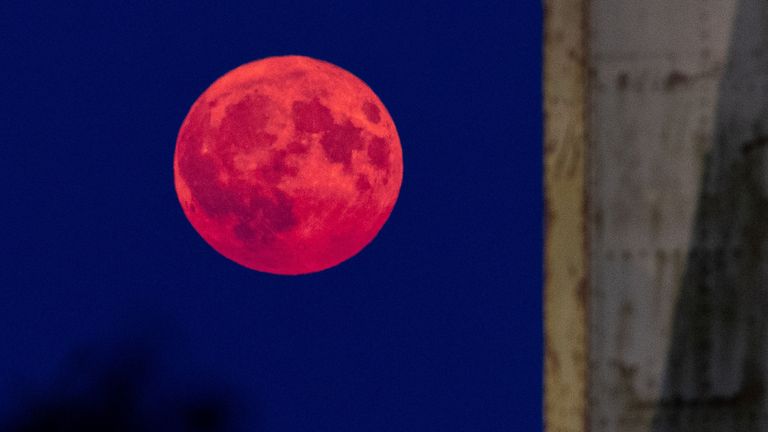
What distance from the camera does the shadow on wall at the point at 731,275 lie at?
2.91 metres

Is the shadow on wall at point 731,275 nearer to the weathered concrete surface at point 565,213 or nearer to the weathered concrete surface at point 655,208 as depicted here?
the weathered concrete surface at point 655,208

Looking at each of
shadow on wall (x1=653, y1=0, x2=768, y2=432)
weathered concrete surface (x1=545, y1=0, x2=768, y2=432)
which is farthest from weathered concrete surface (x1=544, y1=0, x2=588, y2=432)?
shadow on wall (x1=653, y1=0, x2=768, y2=432)

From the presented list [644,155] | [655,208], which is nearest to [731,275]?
[655,208]

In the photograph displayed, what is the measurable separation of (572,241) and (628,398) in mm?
575

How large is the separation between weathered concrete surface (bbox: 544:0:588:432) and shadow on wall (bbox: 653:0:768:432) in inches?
12.4

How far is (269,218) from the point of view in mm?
8680

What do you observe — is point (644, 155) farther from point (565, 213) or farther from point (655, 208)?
point (565, 213)

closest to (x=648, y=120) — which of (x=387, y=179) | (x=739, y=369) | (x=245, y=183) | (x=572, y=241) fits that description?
(x=572, y=241)

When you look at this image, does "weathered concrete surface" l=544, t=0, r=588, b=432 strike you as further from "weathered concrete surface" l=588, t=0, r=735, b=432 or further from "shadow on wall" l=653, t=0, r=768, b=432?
"shadow on wall" l=653, t=0, r=768, b=432

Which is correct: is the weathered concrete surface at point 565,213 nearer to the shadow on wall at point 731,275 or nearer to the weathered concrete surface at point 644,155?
the weathered concrete surface at point 644,155

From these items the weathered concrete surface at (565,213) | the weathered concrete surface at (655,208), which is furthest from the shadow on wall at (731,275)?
the weathered concrete surface at (565,213)

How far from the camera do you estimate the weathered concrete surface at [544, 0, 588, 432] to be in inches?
114

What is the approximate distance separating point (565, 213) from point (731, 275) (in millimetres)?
598

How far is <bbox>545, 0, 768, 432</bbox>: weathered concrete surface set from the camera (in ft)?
9.52
